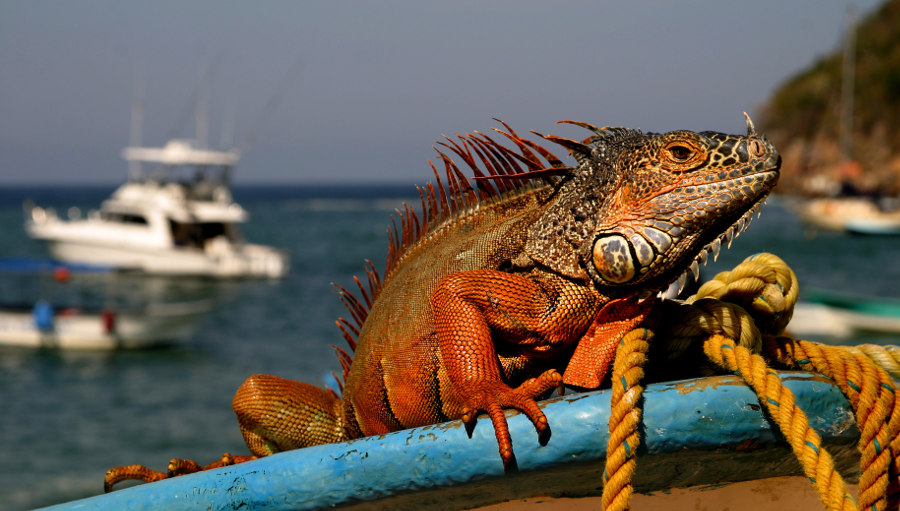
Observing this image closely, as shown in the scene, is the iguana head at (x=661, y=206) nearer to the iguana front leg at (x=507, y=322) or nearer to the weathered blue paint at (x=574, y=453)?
the iguana front leg at (x=507, y=322)

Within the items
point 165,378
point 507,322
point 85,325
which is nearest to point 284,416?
point 507,322

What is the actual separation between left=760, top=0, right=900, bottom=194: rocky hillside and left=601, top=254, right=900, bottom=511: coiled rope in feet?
183

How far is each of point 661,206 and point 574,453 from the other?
0.65 meters

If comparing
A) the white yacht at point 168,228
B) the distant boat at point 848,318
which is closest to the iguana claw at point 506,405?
the distant boat at point 848,318

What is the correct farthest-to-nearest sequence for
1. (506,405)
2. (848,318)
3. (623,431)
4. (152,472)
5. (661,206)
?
(848,318) → (152,472) → (661,206) → (506,405) → (623,431)

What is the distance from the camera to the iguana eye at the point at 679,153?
199cm

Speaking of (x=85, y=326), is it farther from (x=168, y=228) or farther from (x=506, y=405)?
(x=506, y=405)

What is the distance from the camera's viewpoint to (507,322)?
6.57ft

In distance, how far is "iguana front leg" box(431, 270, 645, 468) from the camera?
6.28 ft

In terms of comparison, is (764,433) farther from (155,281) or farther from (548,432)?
(155,281)

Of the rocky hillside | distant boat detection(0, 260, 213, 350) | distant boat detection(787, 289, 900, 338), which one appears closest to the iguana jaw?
distant boat detection(787, 289, 900, 338)

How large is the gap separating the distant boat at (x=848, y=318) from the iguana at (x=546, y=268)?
50.4ft

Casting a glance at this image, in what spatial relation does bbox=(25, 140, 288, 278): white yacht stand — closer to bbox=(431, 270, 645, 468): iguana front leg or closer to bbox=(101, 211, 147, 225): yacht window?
bbox=(101, 211, 147, 225): yacht window

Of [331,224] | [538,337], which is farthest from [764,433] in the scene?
[331,224]
